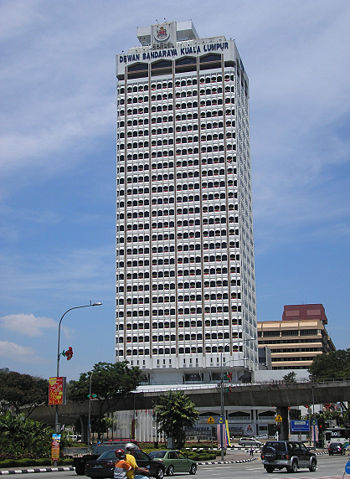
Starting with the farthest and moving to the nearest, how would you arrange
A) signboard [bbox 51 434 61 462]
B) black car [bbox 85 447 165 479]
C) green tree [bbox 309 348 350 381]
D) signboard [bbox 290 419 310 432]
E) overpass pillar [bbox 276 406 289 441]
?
green tree [bbox 309 348 350 381]
overpass pillar [bbox 276 406 289 441]
signboard [bbox 290 419 310 432]
signboard [bbox 51 434 61 462]
black car [bbox 85 447 165 479]

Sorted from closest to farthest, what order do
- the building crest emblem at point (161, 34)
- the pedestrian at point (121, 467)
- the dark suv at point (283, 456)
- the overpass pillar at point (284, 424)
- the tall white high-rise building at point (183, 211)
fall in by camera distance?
the pedestrian at point (121, 467), the dark suv at point (283, 456), the overpass pillar at point (284, 424), the tall white high-rise building at point (183, 211), the building crest emblem at point (161, 34)

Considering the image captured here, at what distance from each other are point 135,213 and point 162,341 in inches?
1289

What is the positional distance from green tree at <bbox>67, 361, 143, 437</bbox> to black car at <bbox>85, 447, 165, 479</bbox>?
6585 cm

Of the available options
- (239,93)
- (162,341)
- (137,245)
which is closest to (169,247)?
(137,245)

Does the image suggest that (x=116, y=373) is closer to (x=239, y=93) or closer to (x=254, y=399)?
(x=254, y=399)

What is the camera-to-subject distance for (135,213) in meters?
153

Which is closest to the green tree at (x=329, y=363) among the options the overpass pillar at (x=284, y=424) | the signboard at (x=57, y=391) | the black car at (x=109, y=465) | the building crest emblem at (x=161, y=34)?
the overpass pillar at (x=284, y=424)

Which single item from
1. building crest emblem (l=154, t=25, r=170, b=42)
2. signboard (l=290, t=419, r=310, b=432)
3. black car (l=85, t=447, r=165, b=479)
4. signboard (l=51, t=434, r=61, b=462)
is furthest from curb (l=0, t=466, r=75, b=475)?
building crest emblem (l=154, t=25, r=170, b=42)

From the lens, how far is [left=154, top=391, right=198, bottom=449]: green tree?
7012cm

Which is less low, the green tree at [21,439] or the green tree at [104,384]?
the green tree at [104,384]

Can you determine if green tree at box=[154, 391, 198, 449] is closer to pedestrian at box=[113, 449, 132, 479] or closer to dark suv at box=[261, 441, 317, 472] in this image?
dark suv at box=[261, 441, 317, 472]

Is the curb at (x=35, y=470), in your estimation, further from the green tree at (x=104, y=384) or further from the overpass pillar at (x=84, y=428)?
the overpass pillar at (x=84, y=428)

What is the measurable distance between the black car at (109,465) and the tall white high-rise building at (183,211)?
108 meters

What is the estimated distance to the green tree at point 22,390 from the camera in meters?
105
